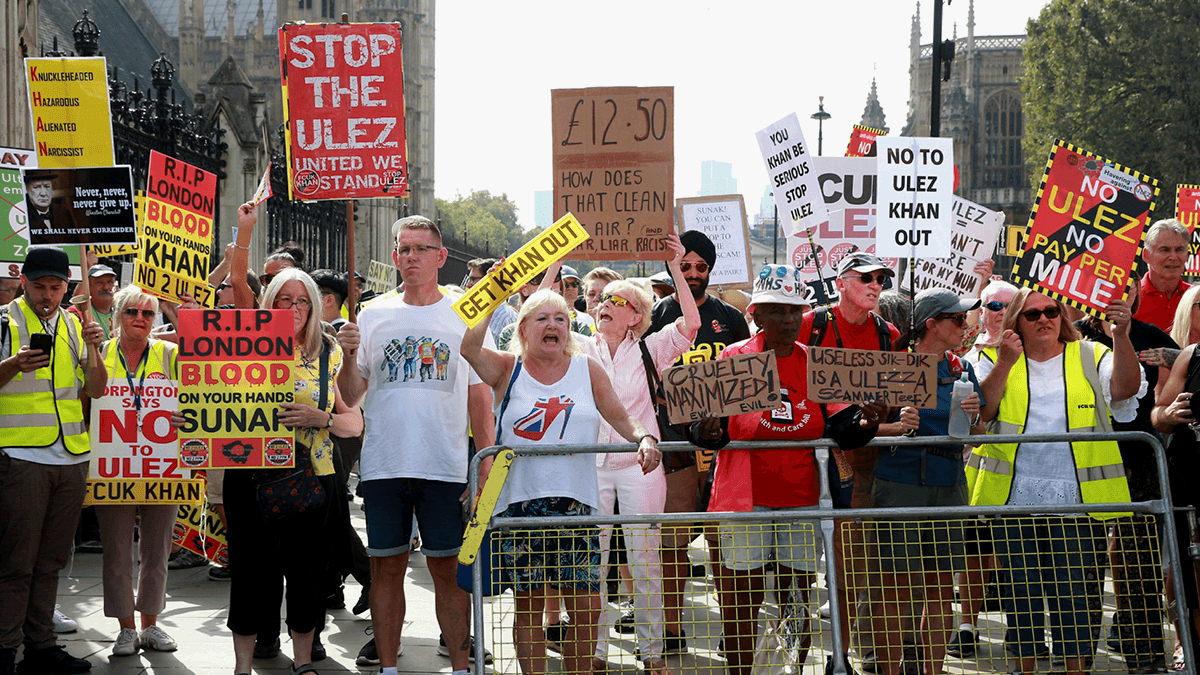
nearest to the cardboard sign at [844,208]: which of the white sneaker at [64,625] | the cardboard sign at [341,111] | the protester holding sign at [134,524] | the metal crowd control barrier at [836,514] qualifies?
the cardboard sign at [341,111]

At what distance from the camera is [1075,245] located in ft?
20.0

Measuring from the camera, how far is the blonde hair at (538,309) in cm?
521

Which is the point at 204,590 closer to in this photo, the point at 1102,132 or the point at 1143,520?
the point at 1143,520

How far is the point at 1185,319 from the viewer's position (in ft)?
19.5

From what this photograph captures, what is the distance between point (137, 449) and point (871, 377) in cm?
407

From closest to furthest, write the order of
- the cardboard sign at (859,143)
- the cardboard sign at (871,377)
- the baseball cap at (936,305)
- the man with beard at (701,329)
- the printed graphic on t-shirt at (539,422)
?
the cardboard sign at (871,377) < the printed graphic on t-shirt at (539,422) < the baseball cap at (936,305) < the man with beard at (701,329) < the cardboard sign at (859,143)

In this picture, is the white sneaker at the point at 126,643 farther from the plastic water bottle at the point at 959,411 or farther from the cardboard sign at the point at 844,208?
the cardboard sign at the point at 844,208

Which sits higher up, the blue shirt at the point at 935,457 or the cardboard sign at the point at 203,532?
the blue shirt at the point at 935,457

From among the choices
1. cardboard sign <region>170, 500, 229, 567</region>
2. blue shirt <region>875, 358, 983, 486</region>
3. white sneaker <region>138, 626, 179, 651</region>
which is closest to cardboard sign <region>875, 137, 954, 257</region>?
blue shirt <region>875, 358, 983, 486</region>

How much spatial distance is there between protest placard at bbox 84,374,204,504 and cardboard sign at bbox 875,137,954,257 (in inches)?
206

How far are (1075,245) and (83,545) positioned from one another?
7485mm

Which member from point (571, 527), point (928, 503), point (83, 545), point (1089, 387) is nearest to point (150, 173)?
point (83, 545)

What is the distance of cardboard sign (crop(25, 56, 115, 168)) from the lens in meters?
7.44

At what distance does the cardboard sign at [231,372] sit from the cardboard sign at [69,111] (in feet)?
8.09
